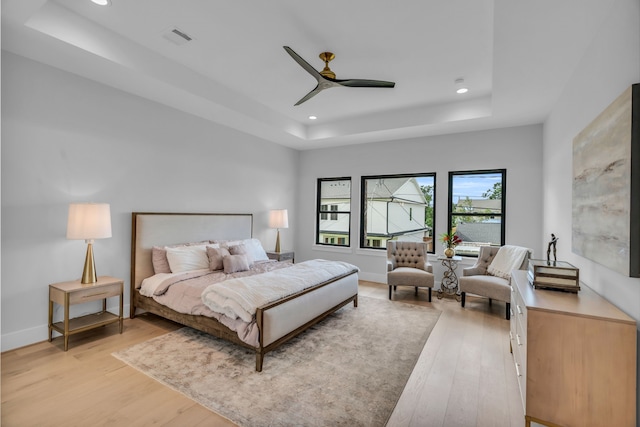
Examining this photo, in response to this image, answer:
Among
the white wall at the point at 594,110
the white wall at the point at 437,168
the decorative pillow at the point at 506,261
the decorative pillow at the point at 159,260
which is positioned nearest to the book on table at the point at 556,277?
the white wall at the point at 594,110

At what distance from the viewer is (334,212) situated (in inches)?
264

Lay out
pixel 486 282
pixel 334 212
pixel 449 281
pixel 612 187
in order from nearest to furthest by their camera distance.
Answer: pixel 612 187, pixel 486 282, pixel 449 281, pixel 334 212

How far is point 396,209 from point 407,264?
4.51 feet

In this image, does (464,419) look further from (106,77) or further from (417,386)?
(106,77)

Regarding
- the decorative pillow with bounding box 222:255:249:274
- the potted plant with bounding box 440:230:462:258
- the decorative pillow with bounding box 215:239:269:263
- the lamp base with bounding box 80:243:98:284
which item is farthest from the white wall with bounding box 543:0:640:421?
the lamp base with bounding box 80:243:98:284

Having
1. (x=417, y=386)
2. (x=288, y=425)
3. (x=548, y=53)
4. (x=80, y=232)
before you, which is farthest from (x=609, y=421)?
(x=80, y=232)

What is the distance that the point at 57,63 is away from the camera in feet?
10.1

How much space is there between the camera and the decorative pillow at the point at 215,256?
4023mm

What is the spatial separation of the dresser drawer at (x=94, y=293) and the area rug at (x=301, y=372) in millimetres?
642

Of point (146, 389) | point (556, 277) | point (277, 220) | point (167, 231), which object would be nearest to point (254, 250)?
Answer: point (277, 220)

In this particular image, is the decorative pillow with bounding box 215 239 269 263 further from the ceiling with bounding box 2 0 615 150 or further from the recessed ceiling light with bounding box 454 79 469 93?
the recessed ceiling light with bounding box 454 79 469 93

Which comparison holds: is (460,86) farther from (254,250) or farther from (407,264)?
(254,250)

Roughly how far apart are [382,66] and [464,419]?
3463 mm

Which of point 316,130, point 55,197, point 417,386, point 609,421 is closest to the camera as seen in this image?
point 609,421
